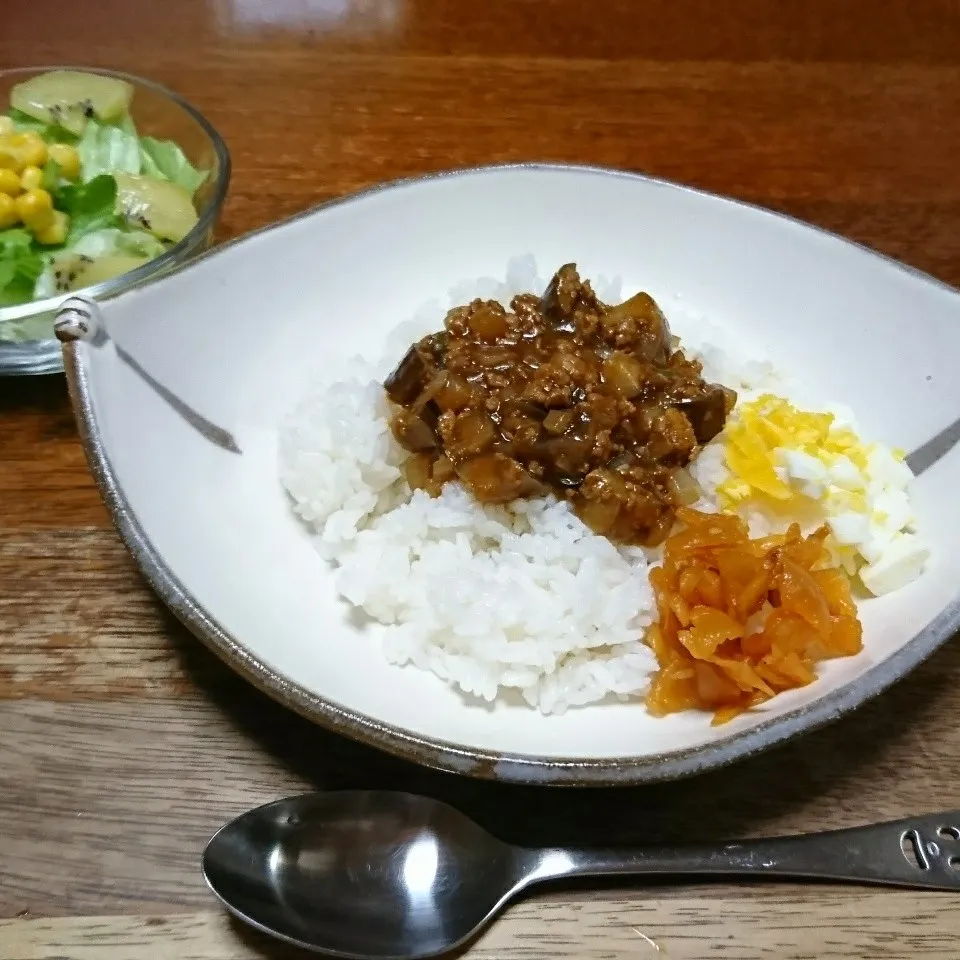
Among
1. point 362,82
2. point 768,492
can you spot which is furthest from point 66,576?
point 362,82

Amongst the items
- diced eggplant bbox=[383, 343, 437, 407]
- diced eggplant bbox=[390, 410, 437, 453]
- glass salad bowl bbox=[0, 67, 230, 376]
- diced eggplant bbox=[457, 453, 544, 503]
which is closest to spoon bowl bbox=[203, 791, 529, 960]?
diced eggplant bbox=[457, 453, 544, 503]

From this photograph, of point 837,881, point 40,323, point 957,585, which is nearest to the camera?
point 837,881

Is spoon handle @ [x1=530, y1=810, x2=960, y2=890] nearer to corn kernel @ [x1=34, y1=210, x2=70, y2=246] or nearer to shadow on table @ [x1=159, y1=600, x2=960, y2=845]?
shadow on table @ [x1=159, y1=600, x2=960, y2=845]

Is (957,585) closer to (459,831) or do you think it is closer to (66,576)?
(459,831)

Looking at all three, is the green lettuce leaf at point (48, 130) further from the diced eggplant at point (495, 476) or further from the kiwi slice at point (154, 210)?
the diced eggplant at point (495, 476)

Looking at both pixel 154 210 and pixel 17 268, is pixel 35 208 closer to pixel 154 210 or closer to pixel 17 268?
pixel 17 268

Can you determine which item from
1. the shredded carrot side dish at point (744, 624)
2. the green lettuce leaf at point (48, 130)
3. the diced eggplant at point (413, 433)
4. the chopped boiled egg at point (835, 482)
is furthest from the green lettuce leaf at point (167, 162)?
the shredded carrot side dish at point (744, 624)
